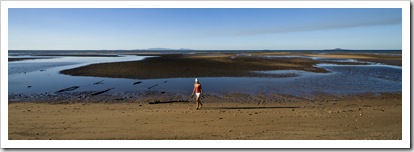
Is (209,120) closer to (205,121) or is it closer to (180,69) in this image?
(205,121)

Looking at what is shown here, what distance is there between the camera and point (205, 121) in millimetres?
9523

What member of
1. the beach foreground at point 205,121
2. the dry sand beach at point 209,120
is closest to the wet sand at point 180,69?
the dry sand beach at point 209,120

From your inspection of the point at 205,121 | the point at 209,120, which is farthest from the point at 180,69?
the point at 205,121

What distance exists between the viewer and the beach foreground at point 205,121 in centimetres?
807

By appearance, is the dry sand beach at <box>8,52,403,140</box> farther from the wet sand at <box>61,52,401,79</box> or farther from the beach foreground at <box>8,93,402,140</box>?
the wet sand at <box>61,52,401,79</box>

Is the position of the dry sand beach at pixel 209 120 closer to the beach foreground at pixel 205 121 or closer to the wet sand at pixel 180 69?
the beach foreground at pixel 205 121

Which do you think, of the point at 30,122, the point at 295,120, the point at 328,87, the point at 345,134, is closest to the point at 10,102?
the point at 30,122

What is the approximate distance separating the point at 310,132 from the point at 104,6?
22.8ft

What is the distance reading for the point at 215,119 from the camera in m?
9.84

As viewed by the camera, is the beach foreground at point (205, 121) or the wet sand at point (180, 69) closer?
the beach foreground at point (205, 121)

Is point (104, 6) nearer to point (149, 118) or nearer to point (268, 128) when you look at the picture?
point (149, 118)

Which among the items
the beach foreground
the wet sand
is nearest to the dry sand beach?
the beach foreground

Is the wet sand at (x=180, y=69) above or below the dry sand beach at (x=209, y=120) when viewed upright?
above

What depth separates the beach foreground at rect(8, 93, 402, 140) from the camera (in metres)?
8.07
